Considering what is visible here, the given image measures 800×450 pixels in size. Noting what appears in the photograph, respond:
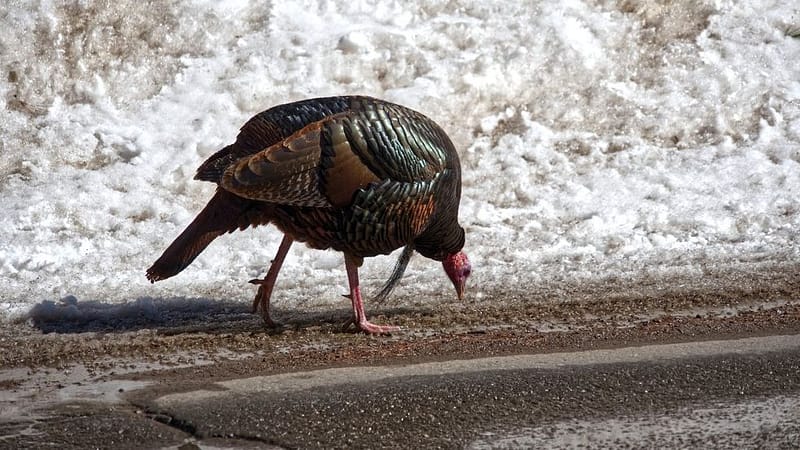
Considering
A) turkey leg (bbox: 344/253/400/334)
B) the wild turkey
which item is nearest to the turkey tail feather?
the wild turkey

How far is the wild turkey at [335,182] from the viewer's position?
211 inches

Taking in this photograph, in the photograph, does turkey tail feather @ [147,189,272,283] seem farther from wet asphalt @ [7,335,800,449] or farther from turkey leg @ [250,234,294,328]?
wet asphalt @ [7,335,800,449]

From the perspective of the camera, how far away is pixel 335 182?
536cm

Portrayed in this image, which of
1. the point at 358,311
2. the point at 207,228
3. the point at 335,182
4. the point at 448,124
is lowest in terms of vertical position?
the point at 358,311

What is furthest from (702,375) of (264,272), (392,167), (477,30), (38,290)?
(477,30)

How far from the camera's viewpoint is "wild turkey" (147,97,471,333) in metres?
5.36

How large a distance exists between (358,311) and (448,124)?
304 centimetres

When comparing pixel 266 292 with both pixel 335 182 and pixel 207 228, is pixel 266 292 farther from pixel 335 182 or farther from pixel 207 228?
pixel 335 182

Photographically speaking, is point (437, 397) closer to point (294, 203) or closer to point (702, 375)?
point (702, 375)

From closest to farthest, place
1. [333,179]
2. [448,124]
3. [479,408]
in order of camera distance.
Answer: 1. [479,408]
2. [333,179]
3. [448,124]

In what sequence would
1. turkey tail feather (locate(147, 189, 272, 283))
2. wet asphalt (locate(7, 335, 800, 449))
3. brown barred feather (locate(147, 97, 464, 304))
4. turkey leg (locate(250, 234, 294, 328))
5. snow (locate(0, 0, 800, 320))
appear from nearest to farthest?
wet asphalt (locate(7, 335, 800, 449)) < brown barred feather (locate(147, 97, 464, 304)) < turkey tail feather (locate(147, 189, 272, 283)) < turkey leg (locate(250, 234, 294, 328)) < snow (locate(0, 0, 800, 320))

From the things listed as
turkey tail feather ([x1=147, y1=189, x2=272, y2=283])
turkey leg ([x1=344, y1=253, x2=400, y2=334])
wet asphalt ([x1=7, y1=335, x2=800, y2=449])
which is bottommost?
wet asphalt ([x1=7, y1=335, x2=800, y2=449])

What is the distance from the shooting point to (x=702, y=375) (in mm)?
4480

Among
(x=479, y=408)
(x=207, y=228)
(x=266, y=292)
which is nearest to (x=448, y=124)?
(x=266, y=292)
